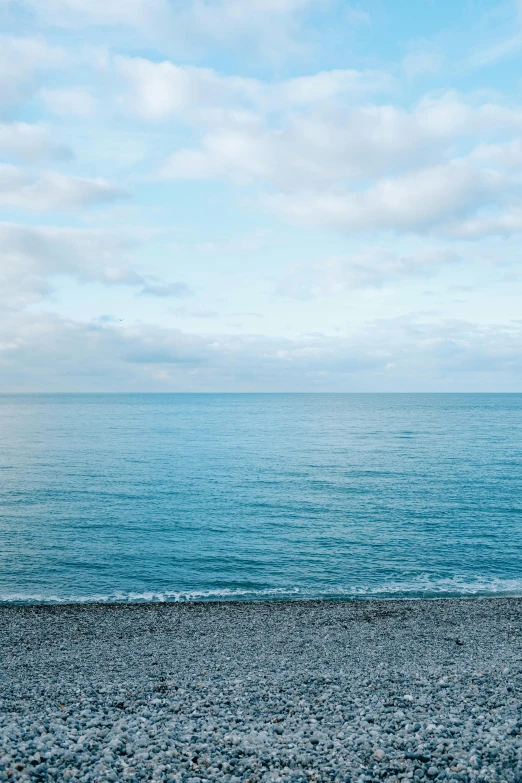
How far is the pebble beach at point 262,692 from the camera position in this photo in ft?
31.6

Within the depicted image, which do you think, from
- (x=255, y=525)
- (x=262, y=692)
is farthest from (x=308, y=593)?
(x=262, y=692)

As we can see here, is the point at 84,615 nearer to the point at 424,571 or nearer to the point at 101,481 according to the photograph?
the point at 424,571

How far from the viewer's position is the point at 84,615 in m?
24.8

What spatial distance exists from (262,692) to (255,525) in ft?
86.7

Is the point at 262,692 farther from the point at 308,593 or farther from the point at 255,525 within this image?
the point at 255,525

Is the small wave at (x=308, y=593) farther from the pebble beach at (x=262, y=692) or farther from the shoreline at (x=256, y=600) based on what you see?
the pebble beach at (x=262, y=692)

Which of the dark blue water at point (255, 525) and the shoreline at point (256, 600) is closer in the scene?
the shoreline at point (256, 600)

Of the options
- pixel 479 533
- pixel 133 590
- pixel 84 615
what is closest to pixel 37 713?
pixel 84 615

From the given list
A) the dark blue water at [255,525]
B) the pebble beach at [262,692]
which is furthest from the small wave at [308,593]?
the pebble beach at [262,692]

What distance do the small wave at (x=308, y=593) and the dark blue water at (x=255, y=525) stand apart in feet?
0.37

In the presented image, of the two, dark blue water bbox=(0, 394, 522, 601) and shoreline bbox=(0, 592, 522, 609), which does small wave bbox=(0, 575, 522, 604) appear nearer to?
shoreline bbox=(0, 592, 522, 609)

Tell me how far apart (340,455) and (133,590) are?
53.3 m

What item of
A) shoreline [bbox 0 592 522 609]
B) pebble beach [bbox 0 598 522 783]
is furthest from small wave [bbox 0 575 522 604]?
pebble beach [bbox 0 598 522 783]

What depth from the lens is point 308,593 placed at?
2852 cm
